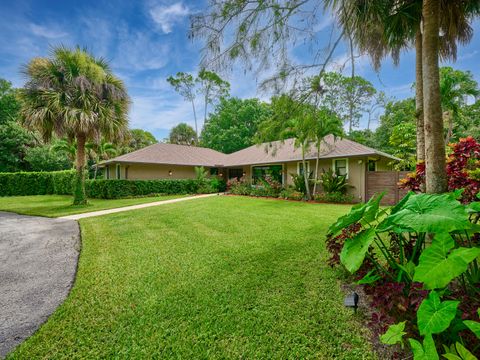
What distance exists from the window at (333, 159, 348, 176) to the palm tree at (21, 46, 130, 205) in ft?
41.2

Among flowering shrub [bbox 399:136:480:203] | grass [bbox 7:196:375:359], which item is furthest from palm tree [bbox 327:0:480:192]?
grass [bbox 7:196:375:359]

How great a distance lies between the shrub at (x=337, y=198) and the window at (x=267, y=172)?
465 centimetres

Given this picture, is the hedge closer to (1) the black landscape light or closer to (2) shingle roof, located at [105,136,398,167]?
(2) shingle roof, located at [105,136,398,167]

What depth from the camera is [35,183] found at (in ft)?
62.4

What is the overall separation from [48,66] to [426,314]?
1451 centimetres

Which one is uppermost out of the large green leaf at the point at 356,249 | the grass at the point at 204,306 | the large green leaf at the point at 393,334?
the large green leaf at the point at 356,249

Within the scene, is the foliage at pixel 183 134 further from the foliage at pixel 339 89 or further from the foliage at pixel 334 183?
the foliage at pixel 339 89

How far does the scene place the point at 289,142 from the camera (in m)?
18.8

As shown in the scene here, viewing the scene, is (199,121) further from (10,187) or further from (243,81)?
(243,81)

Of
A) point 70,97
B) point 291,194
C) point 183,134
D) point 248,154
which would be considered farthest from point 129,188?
point 183,134

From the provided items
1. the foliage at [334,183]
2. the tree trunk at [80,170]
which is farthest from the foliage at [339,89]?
the tree trunk at [80,170]

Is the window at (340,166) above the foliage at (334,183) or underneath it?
above

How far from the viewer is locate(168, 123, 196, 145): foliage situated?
3984cm

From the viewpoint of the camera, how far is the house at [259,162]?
513 inches
